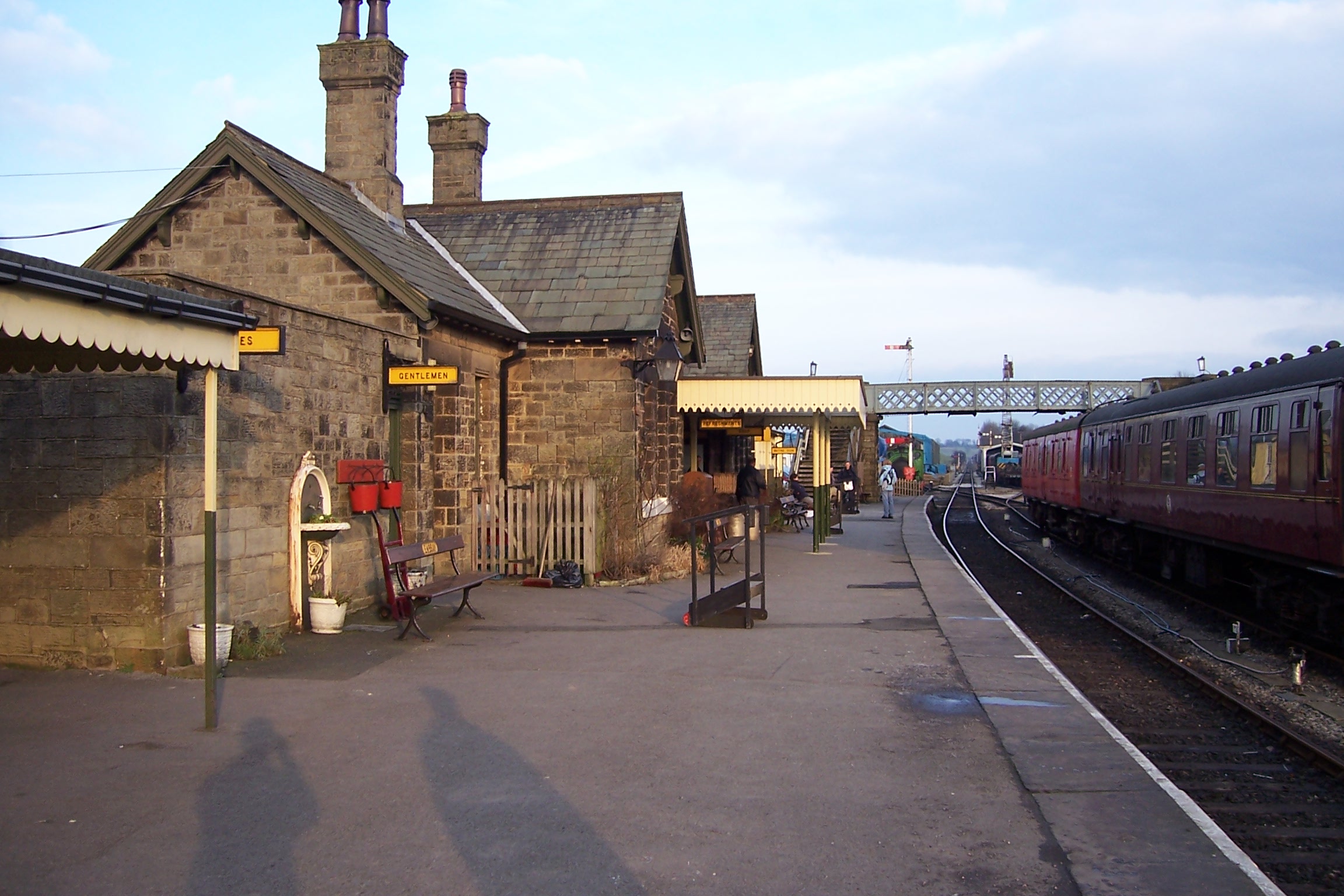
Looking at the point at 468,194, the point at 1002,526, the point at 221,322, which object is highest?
the point at 468,194

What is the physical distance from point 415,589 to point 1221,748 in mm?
6503

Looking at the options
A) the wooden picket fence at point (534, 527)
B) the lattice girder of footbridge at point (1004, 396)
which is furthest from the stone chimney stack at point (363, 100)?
the lattice girder of footbridge at point (1004, 396)

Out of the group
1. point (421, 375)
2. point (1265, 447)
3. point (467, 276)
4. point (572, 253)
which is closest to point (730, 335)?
point (572, 253)

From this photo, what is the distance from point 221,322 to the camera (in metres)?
6.55

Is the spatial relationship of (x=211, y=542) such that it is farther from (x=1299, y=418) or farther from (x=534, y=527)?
(x=1299, y=418)

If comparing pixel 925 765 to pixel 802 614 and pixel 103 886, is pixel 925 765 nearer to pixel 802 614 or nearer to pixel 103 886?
pixel 103 886

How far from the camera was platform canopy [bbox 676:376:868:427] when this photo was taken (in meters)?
18.8

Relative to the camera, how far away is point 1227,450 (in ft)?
41.2

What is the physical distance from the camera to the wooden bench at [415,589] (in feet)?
32.0

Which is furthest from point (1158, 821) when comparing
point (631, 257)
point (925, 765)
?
point (631, 257)

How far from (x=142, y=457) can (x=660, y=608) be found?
19.5ft

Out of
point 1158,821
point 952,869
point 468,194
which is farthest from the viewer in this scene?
point 468,194

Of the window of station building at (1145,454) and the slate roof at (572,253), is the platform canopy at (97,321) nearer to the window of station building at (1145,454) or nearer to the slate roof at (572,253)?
the slate roof at (572,253)

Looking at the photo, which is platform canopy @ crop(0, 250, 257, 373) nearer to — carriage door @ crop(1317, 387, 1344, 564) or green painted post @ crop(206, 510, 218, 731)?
green painted post @ crop(206, 510, 218, 731)
